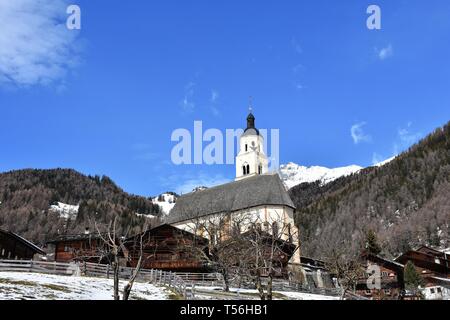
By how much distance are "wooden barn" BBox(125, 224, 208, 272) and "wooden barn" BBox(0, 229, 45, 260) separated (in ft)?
42.9

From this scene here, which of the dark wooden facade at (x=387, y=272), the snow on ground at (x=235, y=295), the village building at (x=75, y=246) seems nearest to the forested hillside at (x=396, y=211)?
the dark wooden facade at (x=387, y=272)

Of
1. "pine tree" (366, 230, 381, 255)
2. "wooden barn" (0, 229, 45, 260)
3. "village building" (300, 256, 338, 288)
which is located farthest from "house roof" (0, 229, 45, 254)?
"pine tree" (366, 230, 381, 255)

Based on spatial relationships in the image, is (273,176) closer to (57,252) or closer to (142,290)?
(57,252)

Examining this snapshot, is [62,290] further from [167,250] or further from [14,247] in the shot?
[14,247]

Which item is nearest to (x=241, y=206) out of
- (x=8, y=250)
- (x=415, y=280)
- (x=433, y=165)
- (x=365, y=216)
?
(x=415, y=280)

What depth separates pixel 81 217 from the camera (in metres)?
193

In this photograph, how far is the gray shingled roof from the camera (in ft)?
240

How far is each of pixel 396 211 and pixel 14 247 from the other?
146 metres

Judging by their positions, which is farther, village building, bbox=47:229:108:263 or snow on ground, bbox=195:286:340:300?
village building, bbox=47:229:108:263

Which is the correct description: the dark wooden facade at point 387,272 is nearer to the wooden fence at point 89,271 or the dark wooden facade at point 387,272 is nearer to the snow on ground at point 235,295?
the snow on ground at point 235,295

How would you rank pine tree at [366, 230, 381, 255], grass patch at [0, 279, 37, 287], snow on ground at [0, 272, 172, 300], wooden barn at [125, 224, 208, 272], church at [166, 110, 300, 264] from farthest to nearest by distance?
pine tree at [366, 230, 381, 255] → church at [166, 110, 300, 264] → wooden barn at [125, 224, 208, 272] → grass patch at [0, 279, 37, 287] → snow on ground at [0, 272, 172, 300]

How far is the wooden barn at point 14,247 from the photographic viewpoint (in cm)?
5275

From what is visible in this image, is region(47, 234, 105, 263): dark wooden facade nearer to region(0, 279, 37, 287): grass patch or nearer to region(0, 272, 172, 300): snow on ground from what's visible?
region(0, 272, 172, 300): snow on ground
